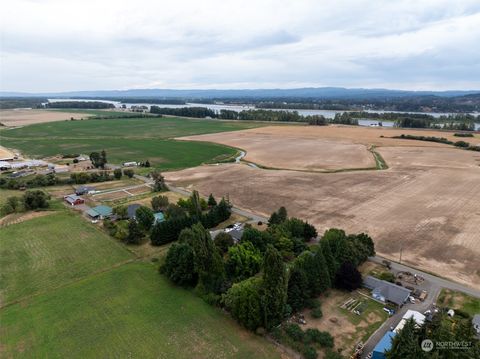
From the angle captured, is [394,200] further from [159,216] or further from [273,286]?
[273,286]

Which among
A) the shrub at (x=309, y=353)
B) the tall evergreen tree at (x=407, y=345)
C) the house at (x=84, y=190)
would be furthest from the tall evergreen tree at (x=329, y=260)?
the house at (x=84, y=190)

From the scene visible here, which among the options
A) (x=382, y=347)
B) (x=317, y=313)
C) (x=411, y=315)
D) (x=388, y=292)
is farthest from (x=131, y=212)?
(x=411, y=315)

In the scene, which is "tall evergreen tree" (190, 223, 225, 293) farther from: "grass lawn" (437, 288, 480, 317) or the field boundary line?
"grass lawn" (437, 288, 480, 317)

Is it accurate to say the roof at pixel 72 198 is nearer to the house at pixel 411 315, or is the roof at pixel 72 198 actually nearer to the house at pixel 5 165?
the house at pixel 5 165

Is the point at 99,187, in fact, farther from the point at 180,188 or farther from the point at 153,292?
the point at 153,292

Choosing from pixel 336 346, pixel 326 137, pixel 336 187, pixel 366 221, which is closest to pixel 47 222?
pixel 336 346
